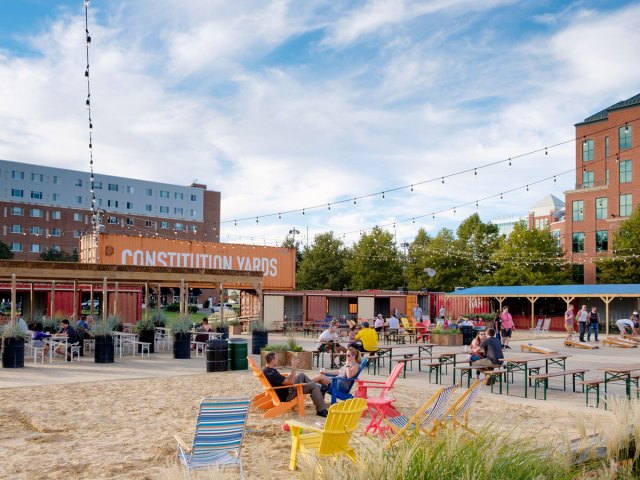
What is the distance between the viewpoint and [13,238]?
2702 inches

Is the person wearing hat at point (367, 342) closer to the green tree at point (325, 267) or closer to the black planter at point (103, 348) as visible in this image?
the black planter at point (103, 348)

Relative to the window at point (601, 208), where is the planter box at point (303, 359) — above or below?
below

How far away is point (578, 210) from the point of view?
5062 cm

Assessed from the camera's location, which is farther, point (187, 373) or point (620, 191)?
point (620, 191)

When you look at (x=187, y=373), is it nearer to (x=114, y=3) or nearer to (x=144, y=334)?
(x=144, y=334)

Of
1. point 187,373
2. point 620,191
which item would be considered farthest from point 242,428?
point 620,191

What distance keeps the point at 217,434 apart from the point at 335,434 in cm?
112

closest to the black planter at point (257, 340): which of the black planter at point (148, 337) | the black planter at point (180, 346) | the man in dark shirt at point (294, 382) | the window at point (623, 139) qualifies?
the black planter at point (180, 346)

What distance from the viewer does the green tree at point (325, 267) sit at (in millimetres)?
55656

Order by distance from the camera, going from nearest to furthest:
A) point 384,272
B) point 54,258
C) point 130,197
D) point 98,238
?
point 98,238 → point 384,272 → point 54,258 → point 130,197

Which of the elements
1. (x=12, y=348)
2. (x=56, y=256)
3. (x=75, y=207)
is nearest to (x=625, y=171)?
(x=12, y=348)

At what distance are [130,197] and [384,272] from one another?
1565 inches

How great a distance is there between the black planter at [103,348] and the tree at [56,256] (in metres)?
52.7

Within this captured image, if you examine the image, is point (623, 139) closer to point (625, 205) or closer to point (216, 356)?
point (625, 205)
